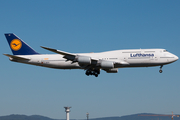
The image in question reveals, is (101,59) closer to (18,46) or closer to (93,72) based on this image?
(93,72)

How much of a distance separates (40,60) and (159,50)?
23616 millimetres

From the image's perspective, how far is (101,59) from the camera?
1976 inches

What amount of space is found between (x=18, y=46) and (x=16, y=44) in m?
0.70

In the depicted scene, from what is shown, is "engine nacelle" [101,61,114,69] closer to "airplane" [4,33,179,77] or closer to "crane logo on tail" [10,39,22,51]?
"airplane" [4,33,179,77]

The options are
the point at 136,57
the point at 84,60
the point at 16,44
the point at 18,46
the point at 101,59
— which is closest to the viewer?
the point at 84,60

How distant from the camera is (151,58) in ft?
157

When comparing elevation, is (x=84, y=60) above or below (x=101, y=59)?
below

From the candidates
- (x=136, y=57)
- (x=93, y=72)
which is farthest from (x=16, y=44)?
(x=136, y=57)

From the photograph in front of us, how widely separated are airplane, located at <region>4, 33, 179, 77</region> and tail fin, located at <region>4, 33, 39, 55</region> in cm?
179

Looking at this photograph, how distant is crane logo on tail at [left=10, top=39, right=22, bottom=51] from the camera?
2262 inches

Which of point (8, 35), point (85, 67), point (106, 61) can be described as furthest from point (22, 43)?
point (106, 61)

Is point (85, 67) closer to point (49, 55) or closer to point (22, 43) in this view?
point (49, 55)

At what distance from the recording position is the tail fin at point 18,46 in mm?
56594

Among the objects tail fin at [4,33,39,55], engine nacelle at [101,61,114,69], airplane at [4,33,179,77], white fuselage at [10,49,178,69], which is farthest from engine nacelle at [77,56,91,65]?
tail fin at [4,33,39,55]
